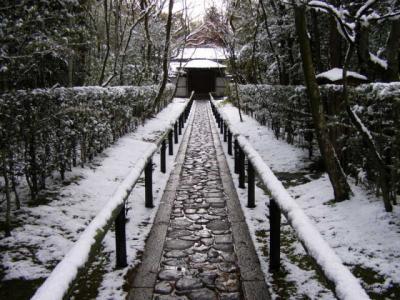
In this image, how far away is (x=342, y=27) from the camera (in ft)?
15.0

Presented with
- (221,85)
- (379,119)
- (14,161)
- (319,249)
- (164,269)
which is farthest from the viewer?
(221,85)

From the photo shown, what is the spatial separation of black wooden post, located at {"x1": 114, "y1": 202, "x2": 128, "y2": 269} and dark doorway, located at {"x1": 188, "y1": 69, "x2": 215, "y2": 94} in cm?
3949

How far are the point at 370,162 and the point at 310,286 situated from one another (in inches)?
91.1

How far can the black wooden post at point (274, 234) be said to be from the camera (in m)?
3.59

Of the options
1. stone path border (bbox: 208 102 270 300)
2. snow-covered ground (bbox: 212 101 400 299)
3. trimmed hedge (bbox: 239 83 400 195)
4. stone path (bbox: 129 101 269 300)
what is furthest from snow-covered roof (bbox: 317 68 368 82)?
stone path (bbox: 129 101 269 300)

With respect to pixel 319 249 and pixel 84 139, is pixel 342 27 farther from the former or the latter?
pixel 84 139

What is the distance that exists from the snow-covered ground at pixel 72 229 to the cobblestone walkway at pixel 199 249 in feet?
1.19

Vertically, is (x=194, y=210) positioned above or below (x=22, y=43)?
below

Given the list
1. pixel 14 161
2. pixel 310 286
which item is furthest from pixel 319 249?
pixel 14 161

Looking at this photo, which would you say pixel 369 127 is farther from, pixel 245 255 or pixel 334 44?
pixel 334 44

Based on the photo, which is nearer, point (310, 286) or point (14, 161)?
point (310, 286)

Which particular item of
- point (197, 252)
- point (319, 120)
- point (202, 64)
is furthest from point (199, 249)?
point (202, 64)

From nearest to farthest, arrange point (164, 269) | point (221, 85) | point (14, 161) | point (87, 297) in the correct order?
point (87, 297) < point (164, 269) < point (14, 161) < point (221, 85)

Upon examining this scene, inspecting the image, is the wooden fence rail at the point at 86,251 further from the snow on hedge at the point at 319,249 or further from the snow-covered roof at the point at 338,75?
the snow-covered roof at the point at 338,75
